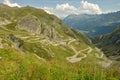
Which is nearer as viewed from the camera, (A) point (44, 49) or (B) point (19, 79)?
(B) point (19, 79)

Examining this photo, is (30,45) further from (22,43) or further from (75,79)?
(75,79)

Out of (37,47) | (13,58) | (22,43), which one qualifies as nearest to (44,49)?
(37,47)

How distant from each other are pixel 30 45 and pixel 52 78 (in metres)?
165

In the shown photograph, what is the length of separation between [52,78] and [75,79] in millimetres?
1531

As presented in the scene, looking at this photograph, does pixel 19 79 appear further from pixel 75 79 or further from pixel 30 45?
pixel 30 45

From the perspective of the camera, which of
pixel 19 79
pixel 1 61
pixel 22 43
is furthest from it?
pixel 22 43

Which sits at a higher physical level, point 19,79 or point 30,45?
point 19,79

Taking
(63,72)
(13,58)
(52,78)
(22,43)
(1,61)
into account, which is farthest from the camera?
(22,43)

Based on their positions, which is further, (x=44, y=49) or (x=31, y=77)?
(x=44, y=49)

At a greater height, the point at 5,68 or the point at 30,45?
the point at 5,68

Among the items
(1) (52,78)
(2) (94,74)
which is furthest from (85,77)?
(1) (52,78)

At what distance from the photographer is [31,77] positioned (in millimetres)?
15664

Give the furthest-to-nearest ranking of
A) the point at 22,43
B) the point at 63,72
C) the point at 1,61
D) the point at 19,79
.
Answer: the point at 22,43 → the point at 1,61 → the point at 63,72 → the point at 19,79

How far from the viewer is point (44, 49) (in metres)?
187
